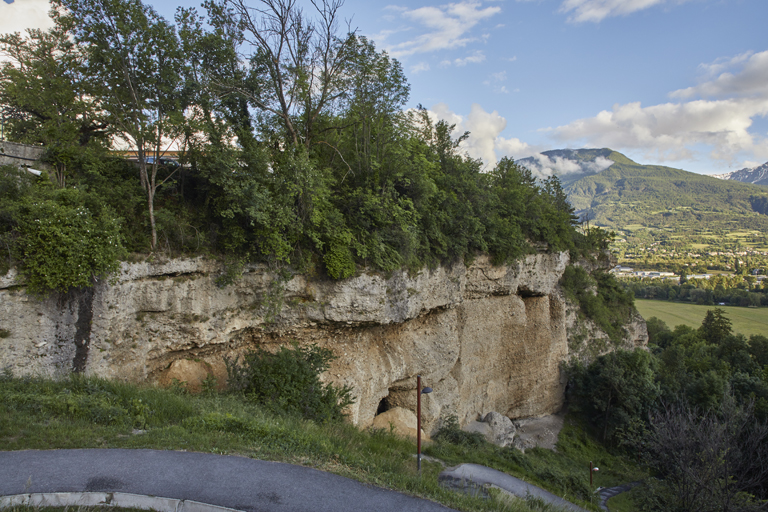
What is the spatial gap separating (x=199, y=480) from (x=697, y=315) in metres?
97.4

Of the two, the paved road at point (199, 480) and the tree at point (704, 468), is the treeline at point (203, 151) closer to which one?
the paved road at point (199, 480)

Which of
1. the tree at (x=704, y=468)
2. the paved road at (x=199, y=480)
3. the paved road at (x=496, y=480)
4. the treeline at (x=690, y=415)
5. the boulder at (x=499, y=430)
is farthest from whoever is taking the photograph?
the boulder at (x=499, y=430)

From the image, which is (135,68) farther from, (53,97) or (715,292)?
(715,292)

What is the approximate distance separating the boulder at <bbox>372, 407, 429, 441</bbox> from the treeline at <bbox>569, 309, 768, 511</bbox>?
443 inches

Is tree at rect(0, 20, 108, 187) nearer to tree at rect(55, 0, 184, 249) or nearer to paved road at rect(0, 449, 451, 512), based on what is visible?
tree at rect(55, 0, 184, 249)

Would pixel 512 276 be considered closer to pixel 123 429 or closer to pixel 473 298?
pixel 473 298

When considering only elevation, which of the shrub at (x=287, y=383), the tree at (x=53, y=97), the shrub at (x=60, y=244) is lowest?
the shrub at (x=287, y=383)

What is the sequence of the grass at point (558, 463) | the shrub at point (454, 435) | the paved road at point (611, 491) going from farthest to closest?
the paved road at point (611, 491), the shrub at point (454, 435), the grass at point (558, 463)

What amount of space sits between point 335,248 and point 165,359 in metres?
7.18

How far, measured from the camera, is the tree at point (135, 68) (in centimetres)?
1163

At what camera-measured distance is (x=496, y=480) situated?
15.7 metres

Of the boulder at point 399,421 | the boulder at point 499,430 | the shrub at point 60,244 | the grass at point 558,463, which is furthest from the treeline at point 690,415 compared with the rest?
the shrub at point 60,244

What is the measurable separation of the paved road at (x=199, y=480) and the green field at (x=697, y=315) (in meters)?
80.8

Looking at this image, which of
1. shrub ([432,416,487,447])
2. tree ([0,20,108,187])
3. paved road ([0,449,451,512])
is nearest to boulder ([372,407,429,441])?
shrub ([432,416,487,447])
